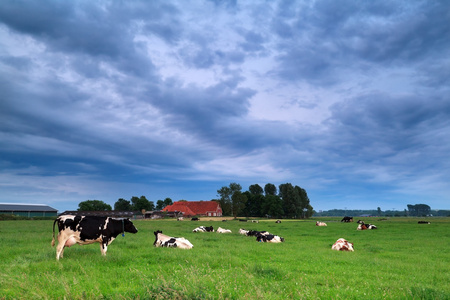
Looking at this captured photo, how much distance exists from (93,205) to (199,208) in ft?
156

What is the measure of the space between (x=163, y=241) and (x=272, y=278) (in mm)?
10210

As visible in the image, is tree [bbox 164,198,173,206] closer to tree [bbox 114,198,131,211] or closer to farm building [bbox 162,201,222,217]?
tree [bbox 114,198,131,211]

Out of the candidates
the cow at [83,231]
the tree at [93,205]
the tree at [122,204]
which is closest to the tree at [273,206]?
the tree at [122,204]

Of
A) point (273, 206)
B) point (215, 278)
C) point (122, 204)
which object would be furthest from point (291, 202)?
point (215, 278)

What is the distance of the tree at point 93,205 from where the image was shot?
13025cm

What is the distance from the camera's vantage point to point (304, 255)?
14.9 meters

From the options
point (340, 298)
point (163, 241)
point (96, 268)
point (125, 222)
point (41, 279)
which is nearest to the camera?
point (340, 298)

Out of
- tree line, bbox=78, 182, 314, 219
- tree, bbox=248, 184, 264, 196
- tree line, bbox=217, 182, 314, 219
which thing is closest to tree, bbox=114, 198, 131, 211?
tree line, bbox=78, 182, 314, 219

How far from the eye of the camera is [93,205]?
443 feet

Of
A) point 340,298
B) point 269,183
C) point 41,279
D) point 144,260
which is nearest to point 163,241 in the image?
point 144,260

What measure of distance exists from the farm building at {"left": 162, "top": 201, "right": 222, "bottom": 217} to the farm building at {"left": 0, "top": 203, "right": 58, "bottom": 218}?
43666 mm

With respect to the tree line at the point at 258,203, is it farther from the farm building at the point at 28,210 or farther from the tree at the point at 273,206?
the farm building at the point at 28,210

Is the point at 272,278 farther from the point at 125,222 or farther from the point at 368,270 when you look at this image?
the point at 125,222

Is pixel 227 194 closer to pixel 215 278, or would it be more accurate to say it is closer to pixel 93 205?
pixel 93 205
